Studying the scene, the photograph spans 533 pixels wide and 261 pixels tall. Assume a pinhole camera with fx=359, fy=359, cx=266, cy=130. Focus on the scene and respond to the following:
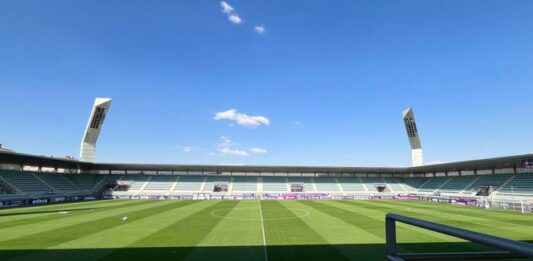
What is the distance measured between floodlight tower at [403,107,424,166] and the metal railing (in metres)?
74.4

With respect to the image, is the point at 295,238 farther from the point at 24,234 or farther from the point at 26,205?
the point at 26,205

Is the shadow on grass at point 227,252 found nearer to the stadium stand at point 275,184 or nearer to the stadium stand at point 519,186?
the stadium stand at point 519,186

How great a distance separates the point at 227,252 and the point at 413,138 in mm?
65929

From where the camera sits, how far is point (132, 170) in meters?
75.5

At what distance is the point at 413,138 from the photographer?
73625 mm

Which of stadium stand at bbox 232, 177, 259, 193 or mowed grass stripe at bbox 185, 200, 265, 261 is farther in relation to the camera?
stadium stand at bbox 232, 177, 259, 193

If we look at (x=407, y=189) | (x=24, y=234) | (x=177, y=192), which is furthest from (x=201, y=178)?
(x=24, y=234)

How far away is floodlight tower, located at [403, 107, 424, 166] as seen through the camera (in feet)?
239

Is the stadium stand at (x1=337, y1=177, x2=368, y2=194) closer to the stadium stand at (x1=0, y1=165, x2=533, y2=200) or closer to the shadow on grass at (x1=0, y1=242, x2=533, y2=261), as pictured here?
the stadium stand at (x1=0, y1=165, x2=533, y2=200)

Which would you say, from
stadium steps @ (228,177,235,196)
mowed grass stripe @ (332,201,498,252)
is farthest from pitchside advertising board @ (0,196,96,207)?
mowed grass stripe @ (332,201,498,252)

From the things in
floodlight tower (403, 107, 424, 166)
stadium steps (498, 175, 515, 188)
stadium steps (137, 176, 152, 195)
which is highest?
floodlight tower (403, 107, 424, 166)

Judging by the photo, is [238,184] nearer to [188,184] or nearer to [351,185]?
[188,184]

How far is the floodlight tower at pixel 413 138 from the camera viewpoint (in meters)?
72.8

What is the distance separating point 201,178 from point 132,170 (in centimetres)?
1455
